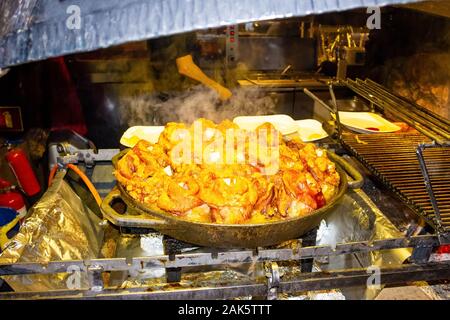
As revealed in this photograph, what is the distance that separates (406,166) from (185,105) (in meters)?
3.65

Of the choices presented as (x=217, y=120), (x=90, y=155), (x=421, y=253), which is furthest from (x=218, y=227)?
(x=217, y=120)

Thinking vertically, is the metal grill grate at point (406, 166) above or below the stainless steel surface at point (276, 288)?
above

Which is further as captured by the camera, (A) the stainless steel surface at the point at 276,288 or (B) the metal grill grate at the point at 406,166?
(B) the metal grill grate at the point at 406,166

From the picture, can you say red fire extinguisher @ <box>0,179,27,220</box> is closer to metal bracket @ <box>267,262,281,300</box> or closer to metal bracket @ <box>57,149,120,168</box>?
metal bracket @ <box>57,149,120,168</box>

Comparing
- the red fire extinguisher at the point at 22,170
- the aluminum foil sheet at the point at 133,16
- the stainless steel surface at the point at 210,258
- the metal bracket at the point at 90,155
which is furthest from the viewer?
the red fire extinguisher at the point at 22,170

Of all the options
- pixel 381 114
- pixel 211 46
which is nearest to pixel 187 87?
pixel 211 46

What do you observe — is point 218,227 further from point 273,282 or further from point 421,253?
point 421,253

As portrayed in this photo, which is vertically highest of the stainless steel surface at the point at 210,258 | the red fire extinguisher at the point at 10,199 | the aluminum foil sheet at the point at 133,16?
the aluminum foil sheet at the point at 133,16

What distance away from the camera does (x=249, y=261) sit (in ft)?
5.61

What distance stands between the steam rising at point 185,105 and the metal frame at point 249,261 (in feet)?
12.2

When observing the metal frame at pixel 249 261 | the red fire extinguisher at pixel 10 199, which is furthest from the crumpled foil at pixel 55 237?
the red fire extinguisher at pixel 10 199

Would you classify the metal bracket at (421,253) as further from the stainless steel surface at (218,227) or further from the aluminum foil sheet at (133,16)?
the aluminum foil sheet at (133,16)

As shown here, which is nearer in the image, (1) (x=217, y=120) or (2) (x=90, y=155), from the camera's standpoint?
(2) (x=90, y=155)

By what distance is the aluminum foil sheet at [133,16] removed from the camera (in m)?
0.58
